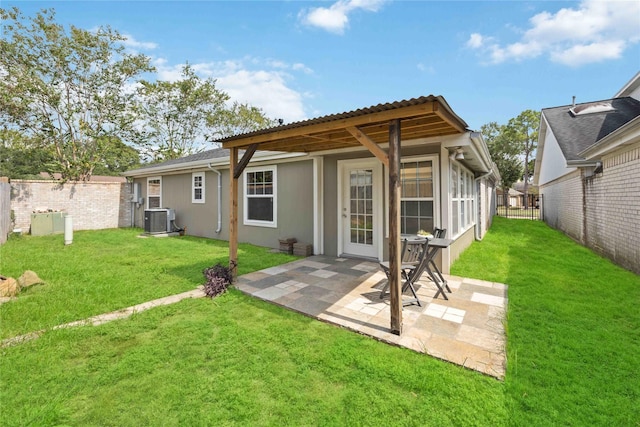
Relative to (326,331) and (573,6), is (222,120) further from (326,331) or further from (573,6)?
(326,331)

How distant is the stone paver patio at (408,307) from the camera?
2.57 metres

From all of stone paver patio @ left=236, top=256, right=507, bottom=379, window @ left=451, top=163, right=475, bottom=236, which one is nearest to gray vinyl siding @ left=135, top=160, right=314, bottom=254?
stone paver patio @ left=236, top=256, right=507, bottom=379

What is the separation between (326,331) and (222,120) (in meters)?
23.2

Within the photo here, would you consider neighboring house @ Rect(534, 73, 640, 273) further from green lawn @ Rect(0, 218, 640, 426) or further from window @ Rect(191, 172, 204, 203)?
window @ Rect(191, 172, 204, 203)

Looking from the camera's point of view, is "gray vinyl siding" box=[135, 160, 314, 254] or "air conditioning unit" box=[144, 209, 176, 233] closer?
"gray vinyl siding" box=[135, 160, 314, 254]

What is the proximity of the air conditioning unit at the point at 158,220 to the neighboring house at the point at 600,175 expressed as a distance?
1173 cm

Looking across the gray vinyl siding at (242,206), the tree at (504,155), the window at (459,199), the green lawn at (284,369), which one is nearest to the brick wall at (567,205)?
the window at (459,199)

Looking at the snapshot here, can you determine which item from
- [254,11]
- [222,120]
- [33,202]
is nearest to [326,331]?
[254,11]

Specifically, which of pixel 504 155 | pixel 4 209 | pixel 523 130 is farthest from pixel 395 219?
pixel 523 130

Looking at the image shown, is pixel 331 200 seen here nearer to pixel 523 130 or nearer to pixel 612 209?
pixel 612 209

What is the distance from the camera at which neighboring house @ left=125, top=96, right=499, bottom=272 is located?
11.8ft

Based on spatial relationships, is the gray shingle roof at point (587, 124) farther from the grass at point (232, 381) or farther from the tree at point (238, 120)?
the tree at point (238, 120)

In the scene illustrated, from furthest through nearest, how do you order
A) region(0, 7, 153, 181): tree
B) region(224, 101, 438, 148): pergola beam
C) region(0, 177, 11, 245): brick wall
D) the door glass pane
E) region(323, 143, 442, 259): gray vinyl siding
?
1. region(0, 7, 153, 181): tree
2. region(0, 177, 11, 245): brick wall
3. region(323, 143, 442, 259): gray vinyl siding
4. the door glass pane
5. region(224, 101, 438, 148): pergola beam

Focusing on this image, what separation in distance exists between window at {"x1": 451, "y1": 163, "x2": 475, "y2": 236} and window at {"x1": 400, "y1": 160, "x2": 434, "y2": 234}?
470 mm
